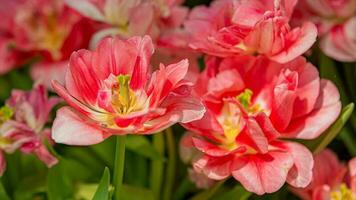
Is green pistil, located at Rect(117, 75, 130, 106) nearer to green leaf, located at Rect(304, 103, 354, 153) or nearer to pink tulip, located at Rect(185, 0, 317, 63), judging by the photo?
pink tulip, located at Rect(185, 0, 317, 63)

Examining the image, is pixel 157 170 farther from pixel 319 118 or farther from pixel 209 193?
pixel 319 118

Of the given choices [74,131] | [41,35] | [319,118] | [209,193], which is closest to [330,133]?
[319,118]

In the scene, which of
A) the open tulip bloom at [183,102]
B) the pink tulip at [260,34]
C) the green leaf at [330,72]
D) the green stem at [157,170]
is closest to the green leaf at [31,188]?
the open tulip bloom at [183,102]

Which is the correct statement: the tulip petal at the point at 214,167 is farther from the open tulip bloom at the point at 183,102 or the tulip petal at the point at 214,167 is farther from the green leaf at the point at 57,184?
the green leaf at the point at 57,184

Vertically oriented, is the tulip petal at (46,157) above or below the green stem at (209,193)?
above

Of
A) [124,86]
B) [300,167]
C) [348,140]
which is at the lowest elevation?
[348,140]

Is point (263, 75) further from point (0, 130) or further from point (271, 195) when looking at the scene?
point (0, 130)
